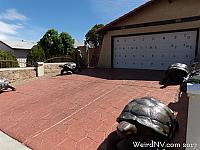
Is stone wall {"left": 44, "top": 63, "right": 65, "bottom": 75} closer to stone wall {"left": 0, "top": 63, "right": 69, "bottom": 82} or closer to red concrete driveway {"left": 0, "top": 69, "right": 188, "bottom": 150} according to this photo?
stone wall {"left": 0, "top": 63, "right": 69, "bottom": 82}

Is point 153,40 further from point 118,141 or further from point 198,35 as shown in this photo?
point 118,141

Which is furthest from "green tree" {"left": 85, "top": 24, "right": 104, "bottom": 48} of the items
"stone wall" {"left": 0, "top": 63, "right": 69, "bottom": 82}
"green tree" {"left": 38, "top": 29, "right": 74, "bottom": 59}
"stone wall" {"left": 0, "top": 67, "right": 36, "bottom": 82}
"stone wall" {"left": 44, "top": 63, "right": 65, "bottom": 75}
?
"stone wall" {"left": 0, "top": 67, "right": 36, "bottom": 82}

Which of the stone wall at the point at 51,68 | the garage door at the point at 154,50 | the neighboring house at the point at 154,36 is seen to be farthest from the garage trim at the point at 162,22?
the stone wall at the point at 51,68

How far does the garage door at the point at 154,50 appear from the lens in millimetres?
10070

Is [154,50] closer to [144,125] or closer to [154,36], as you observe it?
[154,36]

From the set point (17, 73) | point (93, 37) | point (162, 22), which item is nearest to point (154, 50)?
point (162, 22)

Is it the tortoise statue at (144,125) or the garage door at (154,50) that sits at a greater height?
the garage door at (154,50)

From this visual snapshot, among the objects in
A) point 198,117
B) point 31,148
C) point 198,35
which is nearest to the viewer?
point 198,117

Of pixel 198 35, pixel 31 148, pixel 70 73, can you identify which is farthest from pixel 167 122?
pixel 70 73

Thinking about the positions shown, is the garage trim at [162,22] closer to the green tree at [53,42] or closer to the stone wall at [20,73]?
the stone wall at [20,73]

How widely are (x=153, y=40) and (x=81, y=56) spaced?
5.92m

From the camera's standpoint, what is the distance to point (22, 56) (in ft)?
108

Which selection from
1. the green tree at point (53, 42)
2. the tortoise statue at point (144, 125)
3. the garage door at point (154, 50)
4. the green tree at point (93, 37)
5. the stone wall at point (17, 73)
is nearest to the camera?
the tortoise statue at point (144, 125)

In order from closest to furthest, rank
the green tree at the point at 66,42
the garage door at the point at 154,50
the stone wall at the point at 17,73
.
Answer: the garage door at the point at 154,50, the stone wall at the point at 17,73, the green tree at the point at 66,42
